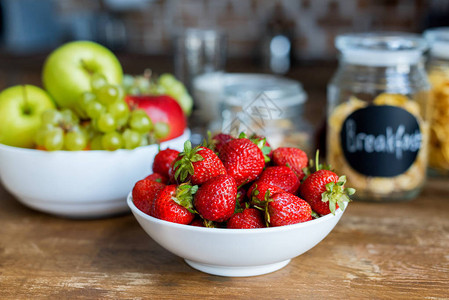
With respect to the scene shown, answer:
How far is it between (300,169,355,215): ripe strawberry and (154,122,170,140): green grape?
0.28 m

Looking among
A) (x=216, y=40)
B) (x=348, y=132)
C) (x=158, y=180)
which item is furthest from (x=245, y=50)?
(x=158, y=180)

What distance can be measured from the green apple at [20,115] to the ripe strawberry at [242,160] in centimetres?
35

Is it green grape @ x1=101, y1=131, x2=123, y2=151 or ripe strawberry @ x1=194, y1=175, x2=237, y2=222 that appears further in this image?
green grape @ x1=101, y1=131, x2=123, y2=151

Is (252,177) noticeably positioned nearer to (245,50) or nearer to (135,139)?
(135,139)

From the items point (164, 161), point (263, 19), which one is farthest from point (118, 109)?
point (263, 19)

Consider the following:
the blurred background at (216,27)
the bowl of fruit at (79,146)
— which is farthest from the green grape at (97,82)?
the blurred background at (216,27)

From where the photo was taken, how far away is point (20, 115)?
2.52ft

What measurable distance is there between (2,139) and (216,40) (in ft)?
2.33

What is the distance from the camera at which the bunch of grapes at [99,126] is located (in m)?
0.71

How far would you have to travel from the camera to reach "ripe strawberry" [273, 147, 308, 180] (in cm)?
→ 61

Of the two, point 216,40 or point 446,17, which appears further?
point 446,17

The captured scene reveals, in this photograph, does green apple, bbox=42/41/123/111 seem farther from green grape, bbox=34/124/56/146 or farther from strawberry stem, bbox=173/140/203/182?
strawberry stem, bbox=173/140/203/182

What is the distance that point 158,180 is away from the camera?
600mm

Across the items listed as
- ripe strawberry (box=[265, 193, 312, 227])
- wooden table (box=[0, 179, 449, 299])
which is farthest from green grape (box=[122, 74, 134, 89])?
ripe strawberry (box=[265, 193, 312, 227])
